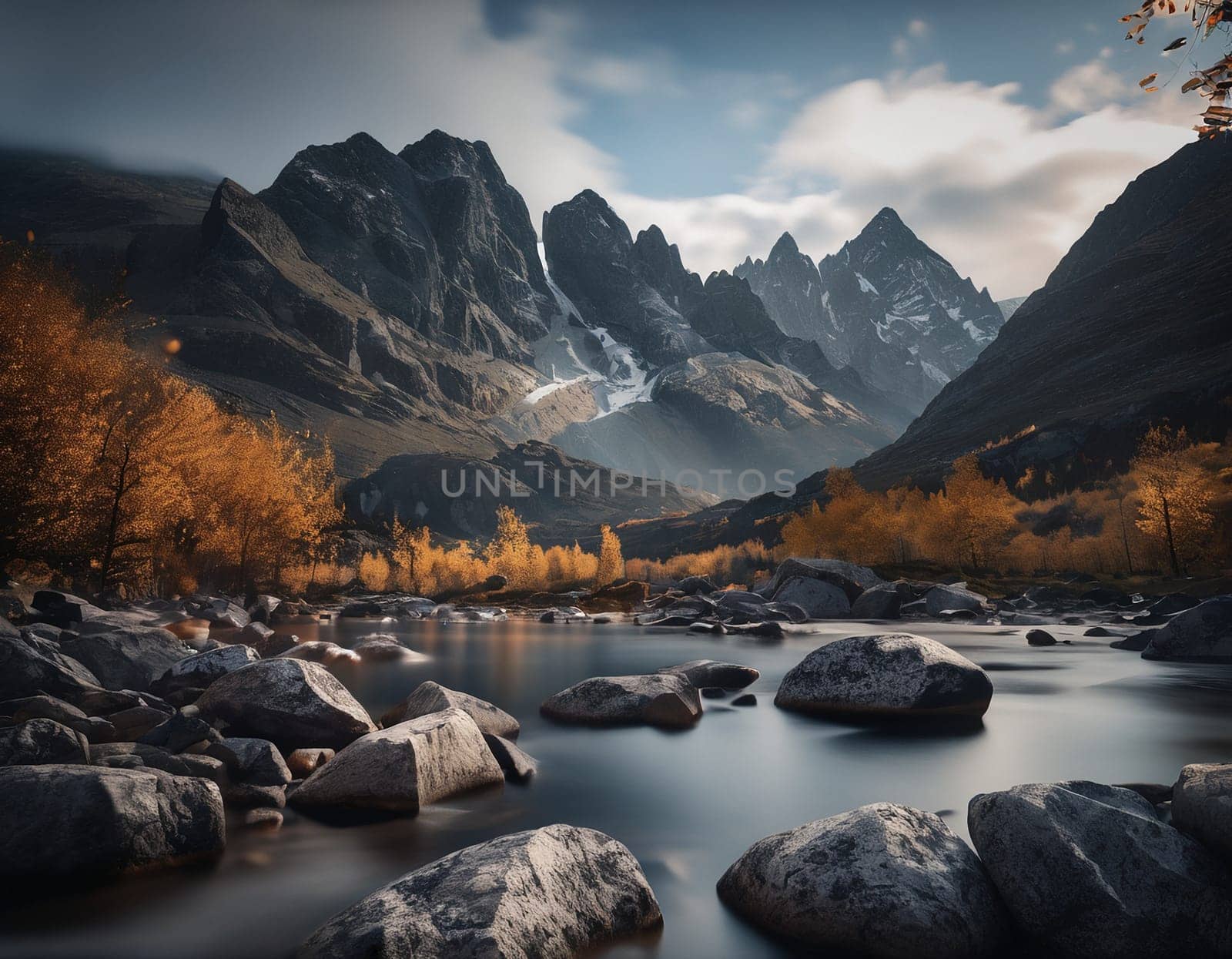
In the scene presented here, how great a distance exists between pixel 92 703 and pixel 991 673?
26636mm

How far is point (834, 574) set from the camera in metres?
60.0

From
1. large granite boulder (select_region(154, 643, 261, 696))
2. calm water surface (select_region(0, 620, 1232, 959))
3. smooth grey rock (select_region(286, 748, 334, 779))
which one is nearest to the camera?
calm water surface (select_region(0, 620, 1232, 959))

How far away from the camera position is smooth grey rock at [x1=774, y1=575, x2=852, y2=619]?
59.4 meters

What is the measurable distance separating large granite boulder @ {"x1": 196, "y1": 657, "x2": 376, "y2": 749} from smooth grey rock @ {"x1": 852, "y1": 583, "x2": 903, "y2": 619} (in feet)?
167

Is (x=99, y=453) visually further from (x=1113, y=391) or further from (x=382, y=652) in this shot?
(x=1113, y=391)

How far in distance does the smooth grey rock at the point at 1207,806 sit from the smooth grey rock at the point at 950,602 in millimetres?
52077

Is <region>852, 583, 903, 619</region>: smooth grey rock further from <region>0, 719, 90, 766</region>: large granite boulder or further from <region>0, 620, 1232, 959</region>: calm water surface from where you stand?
<region>0, 719, 90, 766</region>: large granite boulder

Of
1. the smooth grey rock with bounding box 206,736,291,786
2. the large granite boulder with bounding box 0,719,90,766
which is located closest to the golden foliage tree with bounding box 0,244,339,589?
the large granite boulder with bounding box 0,719,90,766

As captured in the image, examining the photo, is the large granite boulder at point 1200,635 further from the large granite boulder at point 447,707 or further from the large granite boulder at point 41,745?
the large granite boulder at point 41,745

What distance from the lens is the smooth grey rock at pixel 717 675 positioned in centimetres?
2158

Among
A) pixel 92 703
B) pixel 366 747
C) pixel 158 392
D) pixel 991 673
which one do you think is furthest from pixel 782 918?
pixel 158 392

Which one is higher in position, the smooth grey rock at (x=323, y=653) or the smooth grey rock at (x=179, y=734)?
the smooth grey rock at (x=179, y=734)

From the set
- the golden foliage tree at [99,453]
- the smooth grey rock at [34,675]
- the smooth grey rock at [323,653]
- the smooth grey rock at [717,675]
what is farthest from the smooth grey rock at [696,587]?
the smooth grey rock at [34,675]

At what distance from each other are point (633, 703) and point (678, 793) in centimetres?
475
